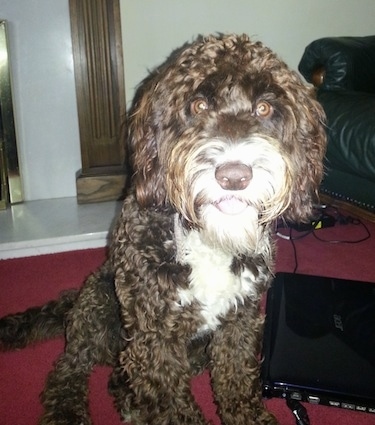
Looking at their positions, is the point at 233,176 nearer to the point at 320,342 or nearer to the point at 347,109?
the point at 320,342

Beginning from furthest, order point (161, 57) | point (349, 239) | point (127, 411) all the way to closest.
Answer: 1. point (161, 57)
2. point (349, 239)
3. point (127, 411)

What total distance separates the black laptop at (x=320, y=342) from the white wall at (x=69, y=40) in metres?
1.74

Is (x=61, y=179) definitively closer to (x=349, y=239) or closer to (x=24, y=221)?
(x=24, y=221)

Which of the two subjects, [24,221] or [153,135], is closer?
[153,135]

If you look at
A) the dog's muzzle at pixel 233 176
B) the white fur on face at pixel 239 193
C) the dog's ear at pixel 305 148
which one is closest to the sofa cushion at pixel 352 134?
the dog's ear at pixel 305 148

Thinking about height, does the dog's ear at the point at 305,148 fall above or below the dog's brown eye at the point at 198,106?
below

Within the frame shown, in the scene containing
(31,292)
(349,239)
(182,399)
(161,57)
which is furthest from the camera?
(161,57)

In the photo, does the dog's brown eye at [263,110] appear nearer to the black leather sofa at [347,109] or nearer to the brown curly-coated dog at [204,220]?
the brown curly-coated dog at [204,220]

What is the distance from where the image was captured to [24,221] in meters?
2.90

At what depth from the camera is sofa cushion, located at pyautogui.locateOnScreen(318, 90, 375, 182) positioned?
88.0 inches

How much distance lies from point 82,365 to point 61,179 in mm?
1931

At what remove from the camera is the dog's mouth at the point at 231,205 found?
1110 millimetres

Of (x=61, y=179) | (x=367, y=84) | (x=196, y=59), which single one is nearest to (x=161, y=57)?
(x=61, y=179)

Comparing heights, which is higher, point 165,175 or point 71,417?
point 165,175
